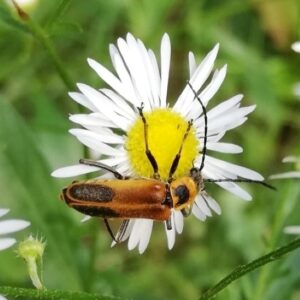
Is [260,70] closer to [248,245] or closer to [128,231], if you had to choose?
[248,245]

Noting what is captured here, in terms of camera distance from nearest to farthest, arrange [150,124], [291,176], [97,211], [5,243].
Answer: [5,243] < [97,211] < [150,124] < [291,176]

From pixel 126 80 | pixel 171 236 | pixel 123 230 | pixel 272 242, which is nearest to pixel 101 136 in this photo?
pixel 126 80

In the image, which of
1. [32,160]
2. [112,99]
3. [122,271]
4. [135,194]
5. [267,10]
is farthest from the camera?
[267,10]

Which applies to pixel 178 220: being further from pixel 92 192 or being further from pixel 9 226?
pixel 9 226

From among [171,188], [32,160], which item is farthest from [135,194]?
[32,160]

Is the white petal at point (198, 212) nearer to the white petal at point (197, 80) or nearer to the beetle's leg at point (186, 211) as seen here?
the beetle's leg at point (186, 211)

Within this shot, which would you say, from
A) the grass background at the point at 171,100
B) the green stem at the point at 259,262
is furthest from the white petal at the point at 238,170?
the grass background at the point at 171,100

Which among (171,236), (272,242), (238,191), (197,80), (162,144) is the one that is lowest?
(272,242)
